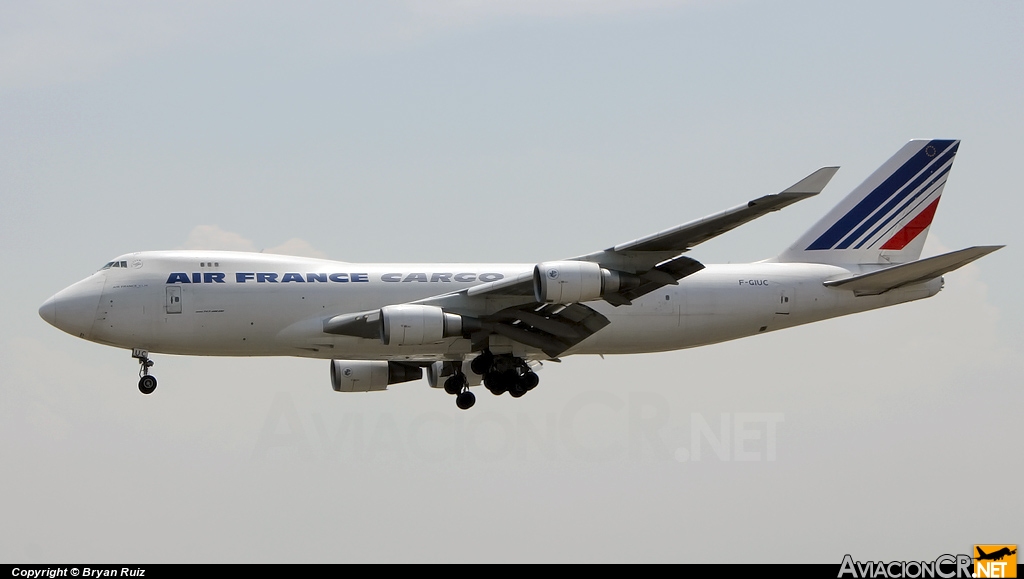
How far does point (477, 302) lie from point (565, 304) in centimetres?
317

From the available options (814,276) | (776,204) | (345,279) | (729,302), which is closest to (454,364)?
(345,279)

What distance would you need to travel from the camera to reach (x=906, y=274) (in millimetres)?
40156

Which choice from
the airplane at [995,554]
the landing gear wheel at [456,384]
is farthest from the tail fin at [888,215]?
the airplane at [995,554]

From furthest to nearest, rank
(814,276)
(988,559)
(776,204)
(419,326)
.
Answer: (814,276), (419,326), (988,559), (776,204)

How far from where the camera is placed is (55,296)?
39.5 m

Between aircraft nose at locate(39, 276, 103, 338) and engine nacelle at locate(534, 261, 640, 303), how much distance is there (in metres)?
13.1

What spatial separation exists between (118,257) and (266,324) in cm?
498

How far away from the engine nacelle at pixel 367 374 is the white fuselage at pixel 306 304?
4.64 meters

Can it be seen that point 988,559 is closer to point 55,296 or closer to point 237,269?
point 237,269

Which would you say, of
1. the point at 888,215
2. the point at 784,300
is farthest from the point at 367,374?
the point at 888,215

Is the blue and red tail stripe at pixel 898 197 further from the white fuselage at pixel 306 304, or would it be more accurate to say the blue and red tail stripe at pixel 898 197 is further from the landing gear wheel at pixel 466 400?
the landing gear wheel at pixel 466 400

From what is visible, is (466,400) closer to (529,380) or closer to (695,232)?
(529,380)

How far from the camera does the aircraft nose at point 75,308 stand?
39000 millimetres

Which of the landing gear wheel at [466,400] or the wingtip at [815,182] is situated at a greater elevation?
the wingtip at [815,182]
